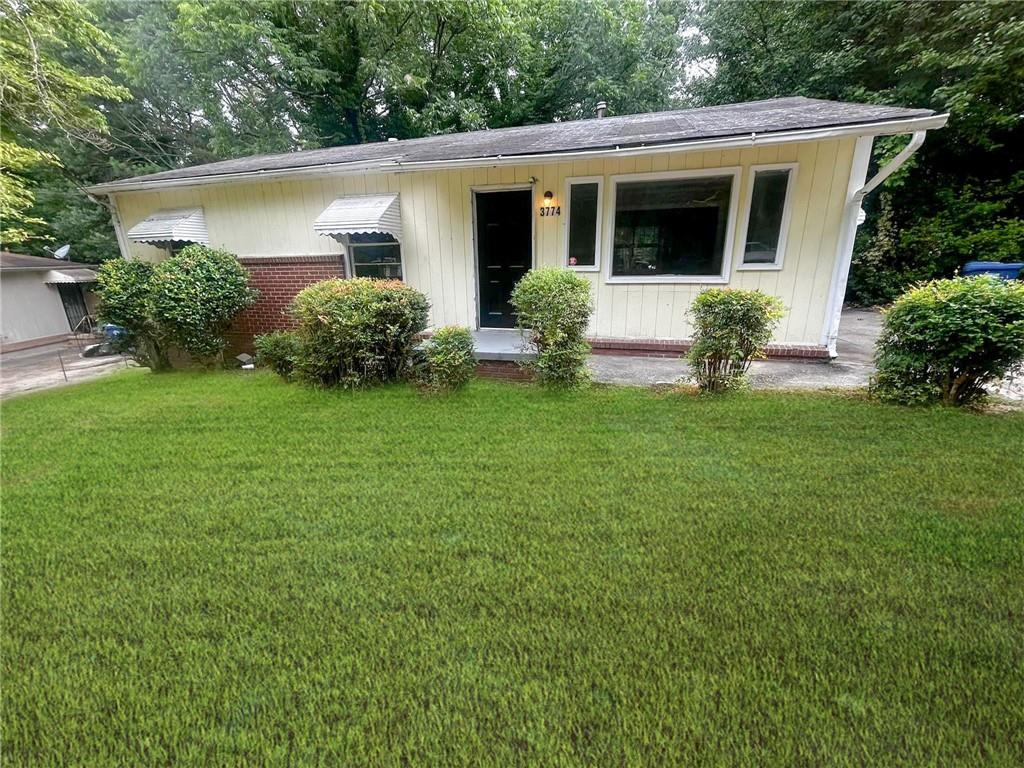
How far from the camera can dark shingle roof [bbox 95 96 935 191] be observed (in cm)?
450

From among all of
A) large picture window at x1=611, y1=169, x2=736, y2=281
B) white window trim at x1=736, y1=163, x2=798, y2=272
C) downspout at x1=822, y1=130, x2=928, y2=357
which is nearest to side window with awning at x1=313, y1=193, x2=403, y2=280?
large picture window at x1=611, y1=169, x2=736, y2=281

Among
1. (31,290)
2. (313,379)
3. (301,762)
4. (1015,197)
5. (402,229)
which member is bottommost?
(301,762)

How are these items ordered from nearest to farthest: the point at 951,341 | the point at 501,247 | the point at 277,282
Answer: the point at 951,341 < the point at 501,247 < the point at 277,282

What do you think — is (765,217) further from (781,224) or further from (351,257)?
(351,257)

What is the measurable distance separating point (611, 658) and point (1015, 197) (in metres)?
13.6

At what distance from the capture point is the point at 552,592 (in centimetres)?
193

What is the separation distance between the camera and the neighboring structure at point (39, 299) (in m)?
13.5

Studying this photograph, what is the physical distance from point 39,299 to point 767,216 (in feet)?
70.0

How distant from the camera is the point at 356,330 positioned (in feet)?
15.3

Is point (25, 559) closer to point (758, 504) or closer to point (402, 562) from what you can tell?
point (402, 562)

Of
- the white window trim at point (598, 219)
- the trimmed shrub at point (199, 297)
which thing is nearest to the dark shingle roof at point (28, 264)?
the trimmed shrub at point (199, 297)

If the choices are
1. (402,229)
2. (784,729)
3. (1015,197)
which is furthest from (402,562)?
(1015,197)

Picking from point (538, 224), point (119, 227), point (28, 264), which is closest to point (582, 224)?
point (538, 224)

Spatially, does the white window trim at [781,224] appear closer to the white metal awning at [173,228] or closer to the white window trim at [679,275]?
the white window trim at [679,275]
